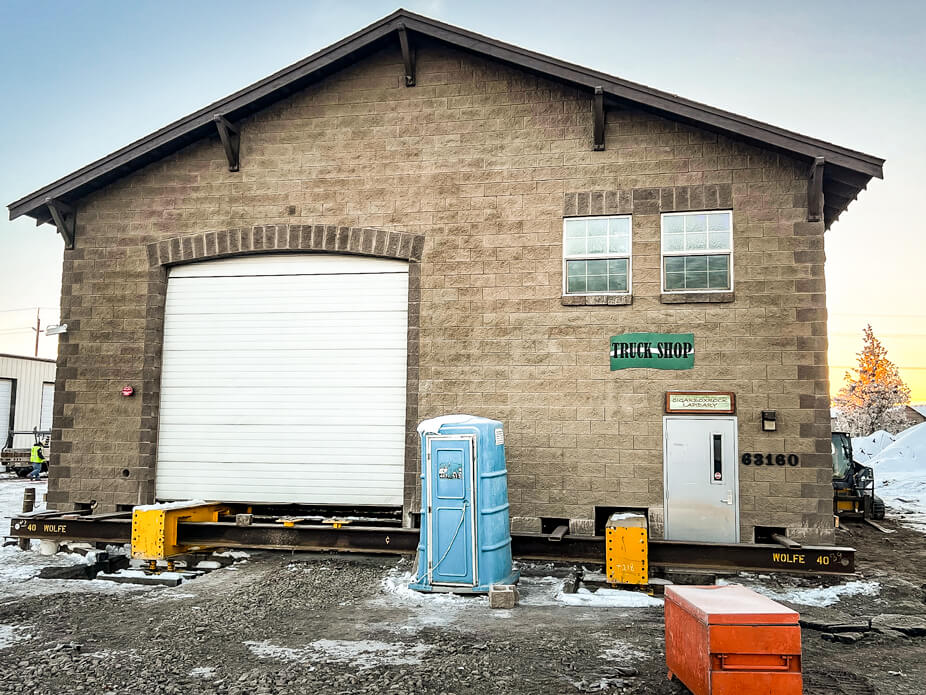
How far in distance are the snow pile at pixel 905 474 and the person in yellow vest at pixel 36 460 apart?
95.8 ft

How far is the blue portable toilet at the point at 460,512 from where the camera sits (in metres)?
9.97

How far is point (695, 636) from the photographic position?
604 cm

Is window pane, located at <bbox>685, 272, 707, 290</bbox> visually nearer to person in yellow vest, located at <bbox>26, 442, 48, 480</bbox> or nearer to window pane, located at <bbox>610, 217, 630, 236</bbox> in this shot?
window pane, located at <bbox>610, 217, 630, 236</bbox>

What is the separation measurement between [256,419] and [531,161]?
22.0ft

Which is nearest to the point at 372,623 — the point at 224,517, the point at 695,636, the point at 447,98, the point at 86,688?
the point at 86,688

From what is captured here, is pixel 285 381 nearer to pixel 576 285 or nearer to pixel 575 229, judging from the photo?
pixel 576 285

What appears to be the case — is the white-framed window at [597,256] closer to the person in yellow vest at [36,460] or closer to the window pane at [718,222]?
the window pane at [718,222]

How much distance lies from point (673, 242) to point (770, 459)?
3.74 m

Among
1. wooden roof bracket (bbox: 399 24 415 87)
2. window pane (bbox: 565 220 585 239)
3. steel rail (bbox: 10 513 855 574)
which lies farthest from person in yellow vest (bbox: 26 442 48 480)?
window pane (bbox: 565 220 585 239)

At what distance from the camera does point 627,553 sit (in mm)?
10172

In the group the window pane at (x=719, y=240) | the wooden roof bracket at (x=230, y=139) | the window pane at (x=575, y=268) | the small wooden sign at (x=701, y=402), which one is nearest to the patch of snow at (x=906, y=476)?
the small wooden sign at (x=701, y=402)

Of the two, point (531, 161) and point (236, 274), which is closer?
point (531, 161)

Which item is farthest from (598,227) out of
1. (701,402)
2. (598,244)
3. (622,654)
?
(622,654)

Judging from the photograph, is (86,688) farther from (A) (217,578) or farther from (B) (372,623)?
(A) (217,578)
